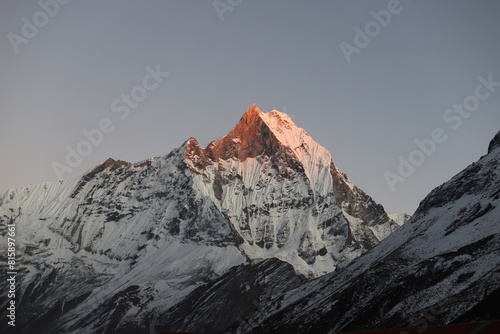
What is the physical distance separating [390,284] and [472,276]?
27288 mm

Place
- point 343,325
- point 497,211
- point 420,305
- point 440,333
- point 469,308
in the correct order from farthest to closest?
point 497,211, point 343,325, point 420,305, point 469,308, point 440,333

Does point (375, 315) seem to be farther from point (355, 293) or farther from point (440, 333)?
point (440, 333)

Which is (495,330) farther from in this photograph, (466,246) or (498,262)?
(466,246)

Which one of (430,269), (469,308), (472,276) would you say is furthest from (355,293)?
(469,308)

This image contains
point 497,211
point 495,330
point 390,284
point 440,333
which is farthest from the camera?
point 497,211

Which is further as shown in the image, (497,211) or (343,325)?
(497,211)

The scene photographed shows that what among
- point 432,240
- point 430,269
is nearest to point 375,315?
point 430,269

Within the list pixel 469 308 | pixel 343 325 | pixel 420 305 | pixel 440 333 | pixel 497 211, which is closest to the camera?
pixel 440 333

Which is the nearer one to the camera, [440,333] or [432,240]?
[440,333]

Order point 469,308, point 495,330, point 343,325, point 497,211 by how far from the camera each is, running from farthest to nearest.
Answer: point 497,211, point 343,325, point 469,308, point 495,330

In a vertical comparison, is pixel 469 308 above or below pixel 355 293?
below

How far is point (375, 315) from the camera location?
160m

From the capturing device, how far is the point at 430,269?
17162cm

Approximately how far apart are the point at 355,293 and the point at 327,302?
11878 mm
